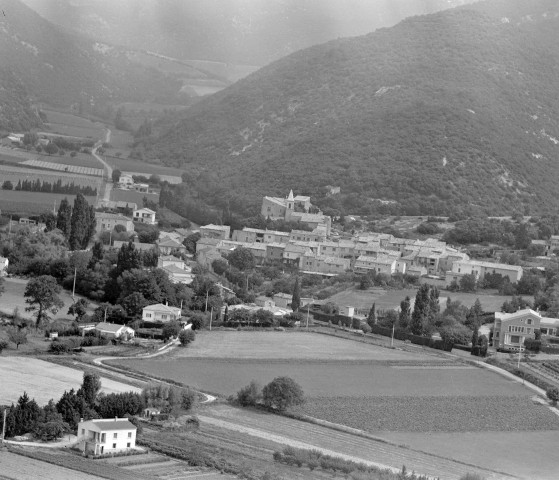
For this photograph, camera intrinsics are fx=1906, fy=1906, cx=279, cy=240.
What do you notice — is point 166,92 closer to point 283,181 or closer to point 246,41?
point 246,41

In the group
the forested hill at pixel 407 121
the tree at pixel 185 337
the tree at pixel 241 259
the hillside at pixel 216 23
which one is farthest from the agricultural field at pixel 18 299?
the hillside at pixel 216 23

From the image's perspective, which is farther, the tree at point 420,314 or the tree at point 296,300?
the tree at point 296,300

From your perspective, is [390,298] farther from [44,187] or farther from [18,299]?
[44,187]

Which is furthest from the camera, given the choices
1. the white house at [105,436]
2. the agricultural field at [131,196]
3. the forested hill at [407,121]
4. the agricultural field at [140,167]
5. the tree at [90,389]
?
the agricultural field at [140,167]

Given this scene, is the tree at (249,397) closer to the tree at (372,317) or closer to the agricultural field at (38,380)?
the agricultural field at (38,380)

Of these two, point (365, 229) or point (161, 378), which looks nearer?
point (161, 378)

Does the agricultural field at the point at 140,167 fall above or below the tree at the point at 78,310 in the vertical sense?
above

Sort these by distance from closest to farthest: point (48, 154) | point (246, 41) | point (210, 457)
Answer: point (210, 457) < point (48, 154) < point (246, 41)

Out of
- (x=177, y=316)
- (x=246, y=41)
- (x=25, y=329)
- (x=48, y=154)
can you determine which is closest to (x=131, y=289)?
(x=177, y=316)
